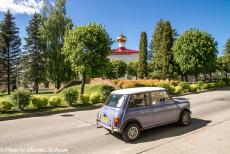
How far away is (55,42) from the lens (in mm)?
34906

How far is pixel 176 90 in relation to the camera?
23.4 meters

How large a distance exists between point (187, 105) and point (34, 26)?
4058 cm

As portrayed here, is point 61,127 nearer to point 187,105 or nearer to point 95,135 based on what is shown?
point 95,135

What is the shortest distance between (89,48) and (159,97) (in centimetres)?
1296

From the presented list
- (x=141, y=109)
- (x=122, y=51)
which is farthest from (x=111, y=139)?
(x=122, y=51)

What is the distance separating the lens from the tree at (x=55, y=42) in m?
34.8

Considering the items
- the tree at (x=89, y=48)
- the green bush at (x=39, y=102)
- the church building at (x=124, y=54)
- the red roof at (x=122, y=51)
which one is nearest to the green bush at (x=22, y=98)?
the green bush at (x=39, y=102)

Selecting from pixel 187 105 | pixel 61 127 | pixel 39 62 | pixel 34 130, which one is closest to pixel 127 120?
pixel 187 105

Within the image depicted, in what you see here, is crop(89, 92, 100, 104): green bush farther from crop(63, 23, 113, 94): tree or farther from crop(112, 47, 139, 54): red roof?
crop(112, 47, 139, 54): red roof

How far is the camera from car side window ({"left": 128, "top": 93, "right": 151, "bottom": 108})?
26.4 ft

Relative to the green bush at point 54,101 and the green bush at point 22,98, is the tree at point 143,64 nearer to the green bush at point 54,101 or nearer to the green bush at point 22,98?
the green bush at point 54,101

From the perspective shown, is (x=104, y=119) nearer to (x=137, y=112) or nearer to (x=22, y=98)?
(x=137, y=112)

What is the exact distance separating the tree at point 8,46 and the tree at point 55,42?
37.2 ft

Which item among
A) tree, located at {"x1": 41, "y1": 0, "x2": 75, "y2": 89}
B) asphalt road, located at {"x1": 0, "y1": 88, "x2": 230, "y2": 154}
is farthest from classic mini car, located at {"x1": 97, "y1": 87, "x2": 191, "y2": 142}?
tree, located at {"x1": 41, "y1": 0, "x2": 75, "y2": 89}
